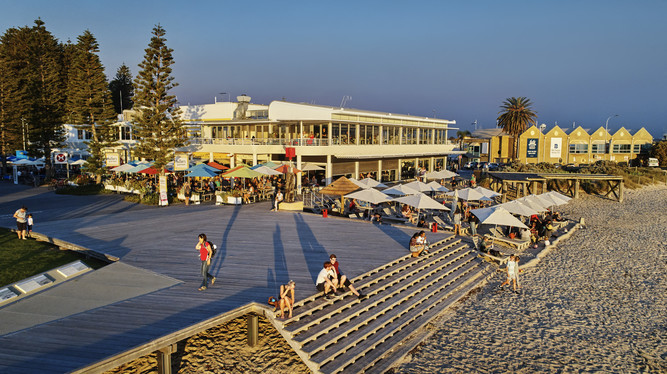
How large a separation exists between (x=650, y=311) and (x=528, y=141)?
49921mm

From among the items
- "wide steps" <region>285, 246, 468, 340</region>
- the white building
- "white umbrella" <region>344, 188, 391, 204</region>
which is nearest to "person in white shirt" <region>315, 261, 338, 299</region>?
"wide steps" <region>285, 246, 468, 340</region>


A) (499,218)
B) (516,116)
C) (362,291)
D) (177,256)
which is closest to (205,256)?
(177,256)

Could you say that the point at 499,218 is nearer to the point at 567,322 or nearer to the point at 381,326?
the point at 567,322

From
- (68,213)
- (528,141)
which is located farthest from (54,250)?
(528,141)

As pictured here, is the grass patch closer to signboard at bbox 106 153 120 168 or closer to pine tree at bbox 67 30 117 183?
signboard at bbox 106 153 120 168

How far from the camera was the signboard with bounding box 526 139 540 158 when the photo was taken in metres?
56.4

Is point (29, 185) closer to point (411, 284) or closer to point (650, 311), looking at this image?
point (411, 284)

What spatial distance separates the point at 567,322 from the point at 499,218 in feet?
21.3

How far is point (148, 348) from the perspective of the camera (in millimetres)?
6777

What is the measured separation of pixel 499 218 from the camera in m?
16.9

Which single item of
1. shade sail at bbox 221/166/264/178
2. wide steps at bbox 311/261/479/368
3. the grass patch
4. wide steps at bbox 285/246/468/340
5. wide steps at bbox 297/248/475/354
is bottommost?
wide steps at bbox 311/261/479/368

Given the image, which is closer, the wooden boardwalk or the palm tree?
the wooden boardwalk

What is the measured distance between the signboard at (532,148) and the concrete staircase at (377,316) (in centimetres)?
4995

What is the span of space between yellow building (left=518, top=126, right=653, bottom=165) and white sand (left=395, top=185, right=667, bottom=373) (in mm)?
41597
